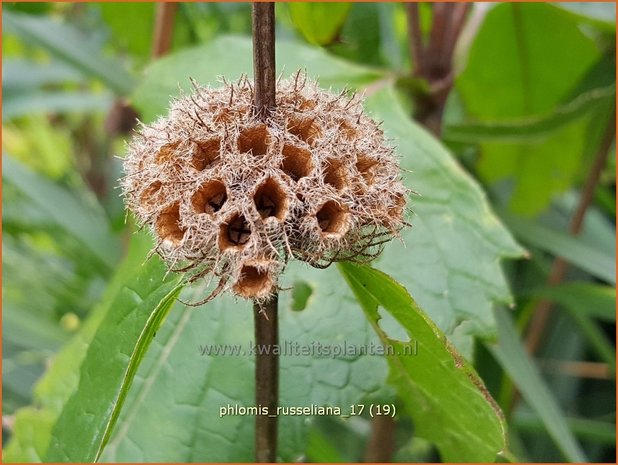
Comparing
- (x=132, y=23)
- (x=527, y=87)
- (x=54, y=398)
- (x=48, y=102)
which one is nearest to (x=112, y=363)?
(x=54, y=398)

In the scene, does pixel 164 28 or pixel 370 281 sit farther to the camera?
pixel 164 28

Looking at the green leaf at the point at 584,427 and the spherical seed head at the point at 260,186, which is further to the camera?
the green leaf at the point at 584,427

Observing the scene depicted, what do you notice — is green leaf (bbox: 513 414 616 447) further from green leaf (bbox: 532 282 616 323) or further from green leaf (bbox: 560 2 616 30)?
green leaf (bbox: 560 2 616 30)

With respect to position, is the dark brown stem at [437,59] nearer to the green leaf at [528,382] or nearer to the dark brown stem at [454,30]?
the dark brown stem at [454,30]

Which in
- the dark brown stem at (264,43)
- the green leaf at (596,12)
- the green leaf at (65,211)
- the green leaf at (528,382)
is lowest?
the dark brown stem at (264,43)

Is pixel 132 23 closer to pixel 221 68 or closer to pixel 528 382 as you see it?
pixel 221 68

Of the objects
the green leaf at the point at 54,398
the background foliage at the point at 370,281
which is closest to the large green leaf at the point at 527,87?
the background foliage at the point at 370,281
